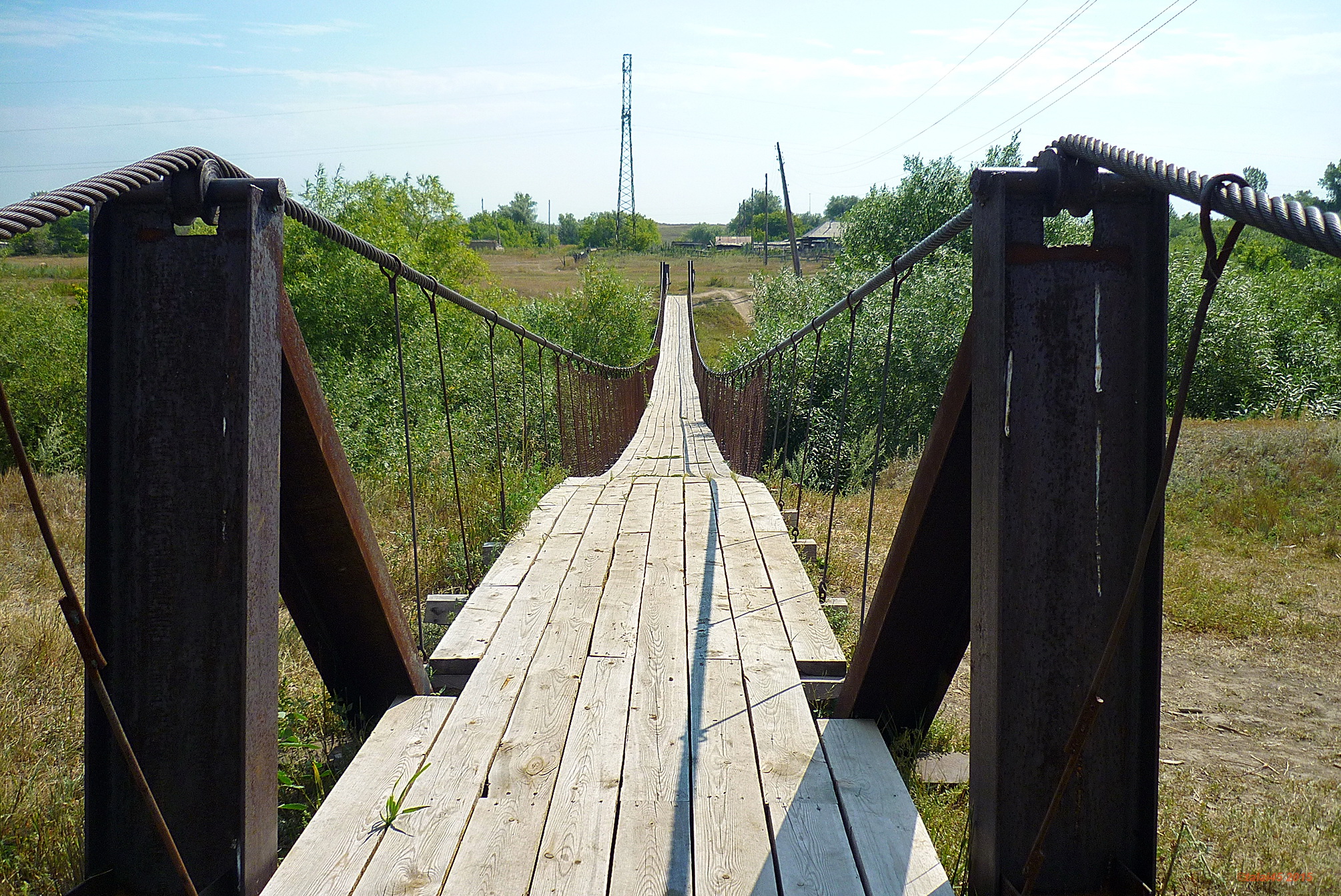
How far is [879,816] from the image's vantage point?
1.63 metres

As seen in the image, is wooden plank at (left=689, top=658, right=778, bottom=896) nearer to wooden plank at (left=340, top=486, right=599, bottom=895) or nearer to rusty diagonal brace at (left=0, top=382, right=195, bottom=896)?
wooden plank at (left=340, top=486, right=599, bottom=895)

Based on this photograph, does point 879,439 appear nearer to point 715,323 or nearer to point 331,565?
point 331,565

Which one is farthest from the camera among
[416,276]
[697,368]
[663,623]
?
[697,368]

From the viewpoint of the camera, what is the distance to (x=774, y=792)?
1.70 metres

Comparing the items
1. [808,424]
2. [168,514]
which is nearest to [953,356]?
[808,424]

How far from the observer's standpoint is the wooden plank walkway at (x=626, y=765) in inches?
57.2

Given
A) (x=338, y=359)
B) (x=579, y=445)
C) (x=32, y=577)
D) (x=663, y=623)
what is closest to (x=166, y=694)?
(x=663, y=623)

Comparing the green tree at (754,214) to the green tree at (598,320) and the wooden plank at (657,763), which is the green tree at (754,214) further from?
the wooden plank at (657,763)

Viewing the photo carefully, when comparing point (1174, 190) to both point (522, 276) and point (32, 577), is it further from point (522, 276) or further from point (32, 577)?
point (522, 276)

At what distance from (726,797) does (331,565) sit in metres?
0.84

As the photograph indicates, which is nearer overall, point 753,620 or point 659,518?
point 753,620

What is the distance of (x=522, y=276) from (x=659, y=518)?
4441cm

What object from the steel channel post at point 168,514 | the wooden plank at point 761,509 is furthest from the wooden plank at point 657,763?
the wooden plank at point 761,509

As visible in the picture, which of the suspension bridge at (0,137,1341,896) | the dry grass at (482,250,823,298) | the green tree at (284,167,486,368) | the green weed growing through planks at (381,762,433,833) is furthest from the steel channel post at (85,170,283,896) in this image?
the dry grass at (482,250,823,298)
